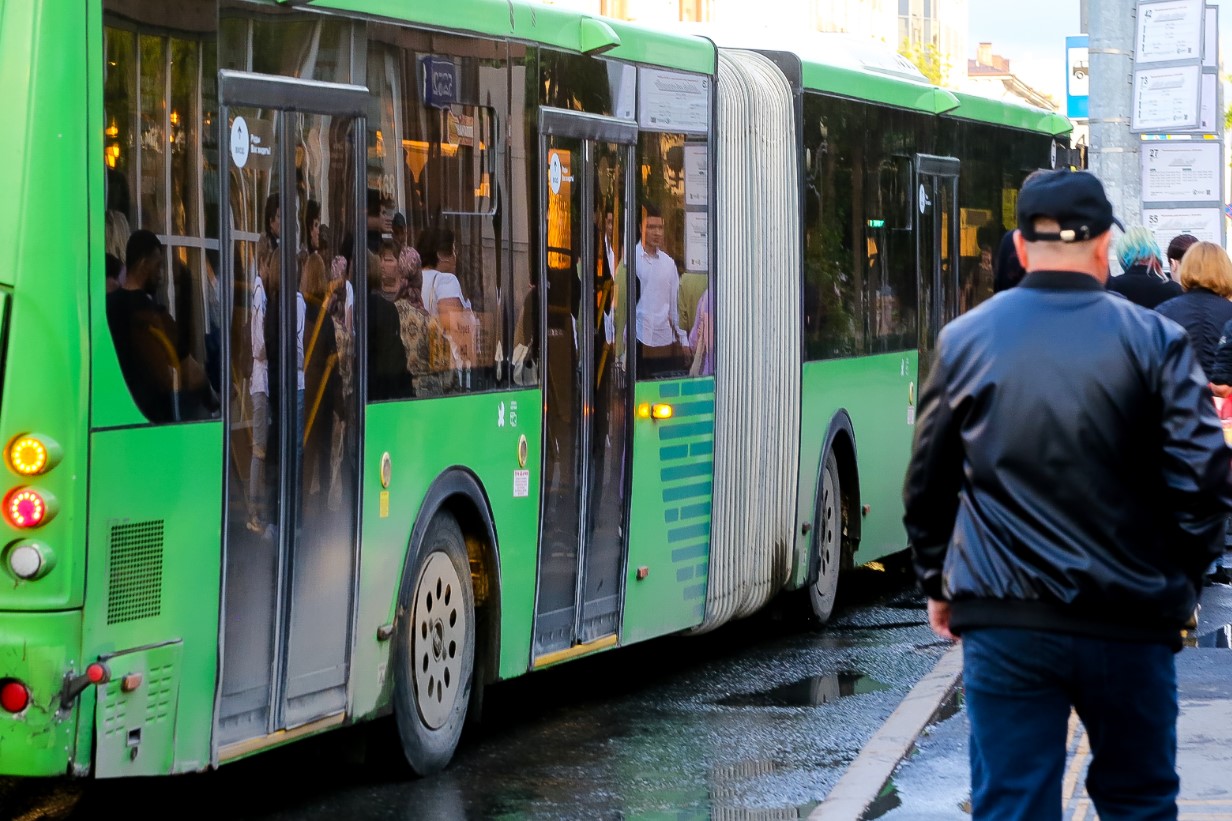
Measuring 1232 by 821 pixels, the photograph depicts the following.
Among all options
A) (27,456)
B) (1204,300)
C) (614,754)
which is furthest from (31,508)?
(1204,300)

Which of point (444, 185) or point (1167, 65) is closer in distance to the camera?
point (444, 185)

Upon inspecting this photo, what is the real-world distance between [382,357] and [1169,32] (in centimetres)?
969

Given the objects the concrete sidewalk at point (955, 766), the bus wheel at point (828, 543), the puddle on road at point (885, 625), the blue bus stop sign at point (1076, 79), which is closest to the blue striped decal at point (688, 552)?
the concrete sidewalk at point (955, 766)

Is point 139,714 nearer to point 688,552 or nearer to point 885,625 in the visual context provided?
point 688,552

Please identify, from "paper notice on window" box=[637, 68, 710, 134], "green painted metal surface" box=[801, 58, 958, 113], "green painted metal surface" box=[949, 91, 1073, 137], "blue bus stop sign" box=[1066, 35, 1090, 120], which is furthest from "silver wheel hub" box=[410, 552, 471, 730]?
"blue bus stop sign" box=[1066, 35, 1090, 120]

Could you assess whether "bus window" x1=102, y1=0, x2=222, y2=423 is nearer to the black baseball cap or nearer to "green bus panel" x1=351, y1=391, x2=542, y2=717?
"green bus panel" x1=351, y1=391, x2=542, y2=717

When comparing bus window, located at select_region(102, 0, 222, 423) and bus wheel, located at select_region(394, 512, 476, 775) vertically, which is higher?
bus window, located at select_region(102, 0, 222, 423)

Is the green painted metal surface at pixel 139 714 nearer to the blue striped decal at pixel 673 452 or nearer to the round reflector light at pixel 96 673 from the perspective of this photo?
the round reflector light at pixel 96 673

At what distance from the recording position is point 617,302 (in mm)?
10000

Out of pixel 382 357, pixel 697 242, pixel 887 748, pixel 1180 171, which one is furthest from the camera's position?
pixel 1180 171

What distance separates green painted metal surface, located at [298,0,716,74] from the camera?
7953 mm

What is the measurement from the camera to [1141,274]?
1234cm

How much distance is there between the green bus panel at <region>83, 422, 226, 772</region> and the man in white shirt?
3.69m

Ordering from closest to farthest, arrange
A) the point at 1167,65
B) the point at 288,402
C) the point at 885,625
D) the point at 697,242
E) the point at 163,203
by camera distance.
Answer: the point at 163,203
the point at 288,402
the point at 697,242
the point at 885,625
the point at 1167,65
